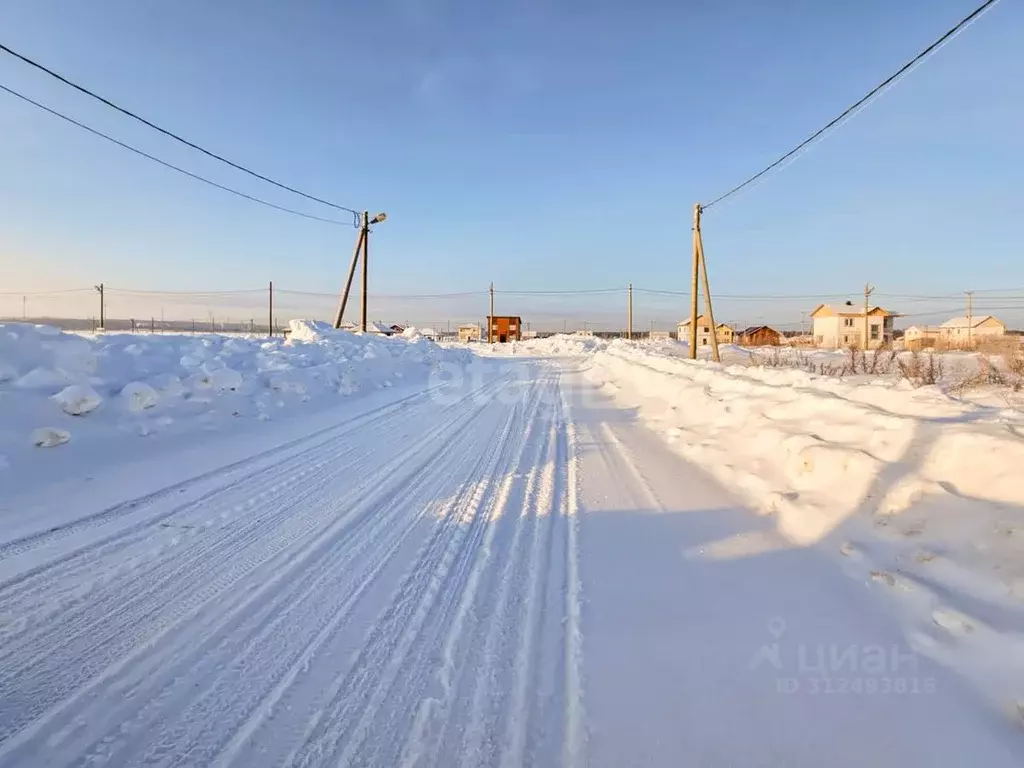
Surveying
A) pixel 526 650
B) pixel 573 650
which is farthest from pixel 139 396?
pixel 573 650

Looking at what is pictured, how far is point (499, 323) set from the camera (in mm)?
75125

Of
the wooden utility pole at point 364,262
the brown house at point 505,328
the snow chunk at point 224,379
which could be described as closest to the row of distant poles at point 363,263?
the wooden utility pole at point 364,262

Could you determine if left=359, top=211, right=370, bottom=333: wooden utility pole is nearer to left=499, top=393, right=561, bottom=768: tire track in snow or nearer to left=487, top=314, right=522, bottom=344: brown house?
left=499, top=393, right=561, bottom=768: tire track in snow

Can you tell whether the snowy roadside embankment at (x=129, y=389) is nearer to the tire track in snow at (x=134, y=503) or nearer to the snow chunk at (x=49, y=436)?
the snow chunk at (x=49, y=436)

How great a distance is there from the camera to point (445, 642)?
256 cm

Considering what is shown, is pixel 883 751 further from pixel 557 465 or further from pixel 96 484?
pixel 96 484

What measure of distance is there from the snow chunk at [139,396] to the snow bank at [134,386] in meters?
0.01

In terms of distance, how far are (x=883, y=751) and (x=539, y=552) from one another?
6.98ft

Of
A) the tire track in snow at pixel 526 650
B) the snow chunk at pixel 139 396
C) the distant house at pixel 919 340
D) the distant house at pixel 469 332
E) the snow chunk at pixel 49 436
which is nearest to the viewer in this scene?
the tire track in snow at pixel 526 650

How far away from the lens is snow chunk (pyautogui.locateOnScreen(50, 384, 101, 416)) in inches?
223

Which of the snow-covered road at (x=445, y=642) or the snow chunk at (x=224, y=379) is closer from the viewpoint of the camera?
the snow-covered road at (x=445, y=642)

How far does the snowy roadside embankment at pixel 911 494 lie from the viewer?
2609mm

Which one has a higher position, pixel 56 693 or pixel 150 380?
pixel 150 380

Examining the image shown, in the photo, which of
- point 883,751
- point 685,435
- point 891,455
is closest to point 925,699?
point 883,751
